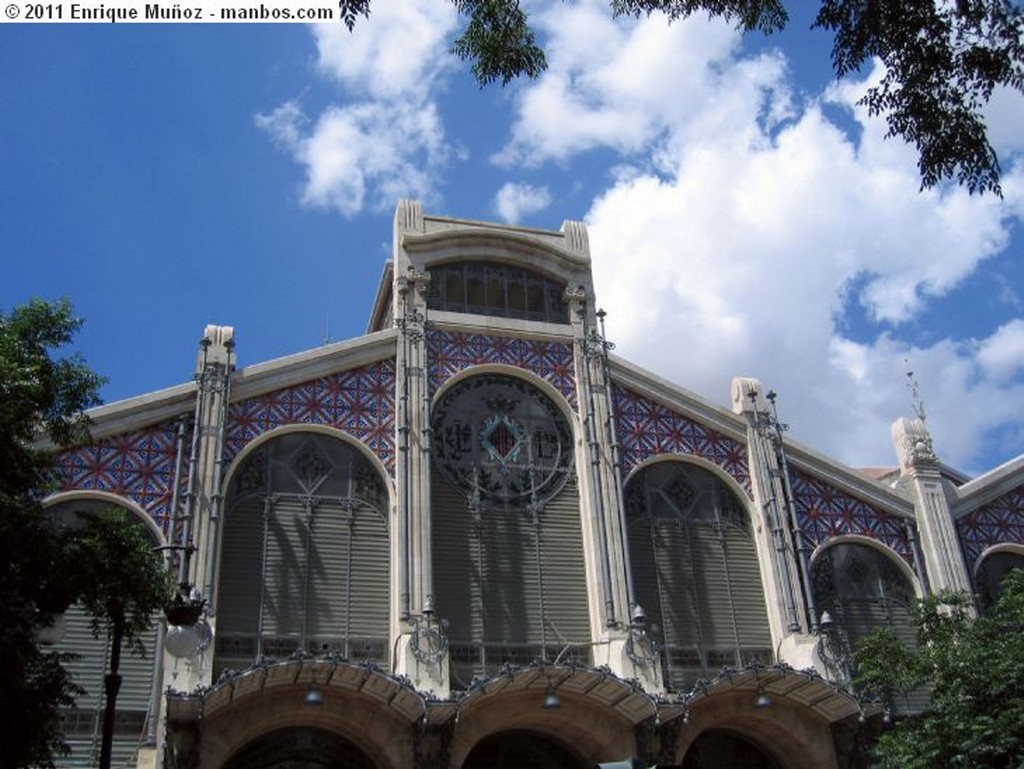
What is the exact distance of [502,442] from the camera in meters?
26.1

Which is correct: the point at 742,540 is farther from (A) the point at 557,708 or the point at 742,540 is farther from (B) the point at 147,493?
(B) the point at 147,493

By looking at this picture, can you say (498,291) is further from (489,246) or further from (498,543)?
(498,543)

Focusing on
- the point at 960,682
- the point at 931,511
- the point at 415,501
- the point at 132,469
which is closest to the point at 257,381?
the point at 132,469

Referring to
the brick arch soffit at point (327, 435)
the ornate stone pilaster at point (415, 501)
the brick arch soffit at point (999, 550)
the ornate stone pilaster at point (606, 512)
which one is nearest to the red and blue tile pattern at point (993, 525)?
the brick arch soffit at point (999, 550)

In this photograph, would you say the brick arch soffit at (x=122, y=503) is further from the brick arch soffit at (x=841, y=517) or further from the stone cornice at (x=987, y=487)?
the stone cornice at (x=987, y=487)

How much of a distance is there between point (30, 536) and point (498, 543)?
12672 millimetres

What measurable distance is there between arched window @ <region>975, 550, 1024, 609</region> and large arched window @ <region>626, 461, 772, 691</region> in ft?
20.2

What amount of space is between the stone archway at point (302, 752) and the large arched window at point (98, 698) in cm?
220

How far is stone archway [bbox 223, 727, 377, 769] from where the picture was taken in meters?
21.9

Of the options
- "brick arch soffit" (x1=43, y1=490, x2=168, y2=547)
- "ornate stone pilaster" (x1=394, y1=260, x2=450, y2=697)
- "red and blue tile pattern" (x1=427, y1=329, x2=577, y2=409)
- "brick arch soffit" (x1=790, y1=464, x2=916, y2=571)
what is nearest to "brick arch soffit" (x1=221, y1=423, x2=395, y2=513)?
"ornate stone pilaster" (x1=394, y1=260, x2=450, y2=697)

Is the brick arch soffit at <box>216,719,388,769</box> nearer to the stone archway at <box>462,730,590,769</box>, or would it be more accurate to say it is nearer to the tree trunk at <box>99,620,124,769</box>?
the stone archway at <box>462,730,590,769</box>

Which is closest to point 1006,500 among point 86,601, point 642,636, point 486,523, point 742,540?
point 742,540

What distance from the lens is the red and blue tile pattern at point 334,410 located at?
24391 millimetres

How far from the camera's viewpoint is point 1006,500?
29.2 m
